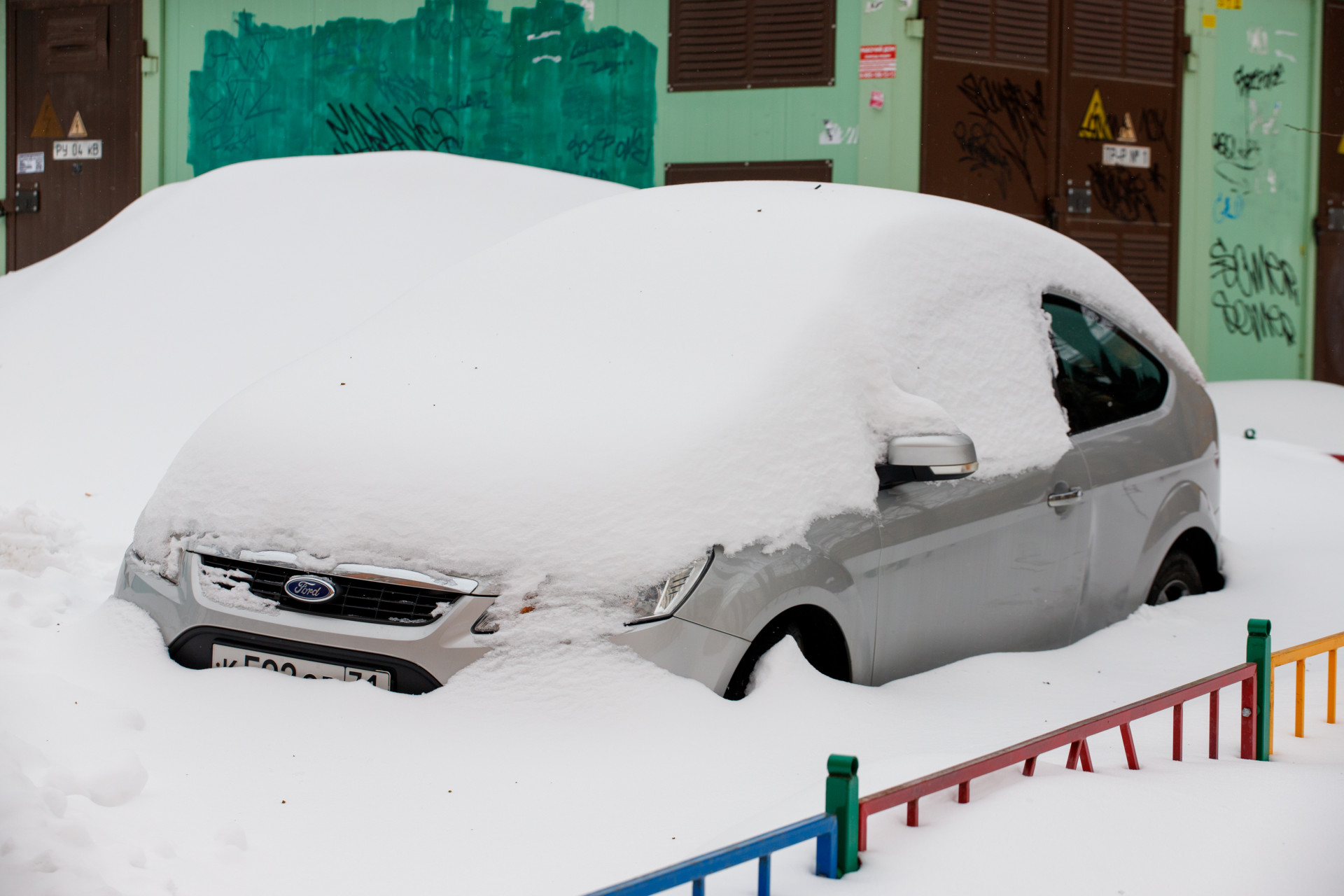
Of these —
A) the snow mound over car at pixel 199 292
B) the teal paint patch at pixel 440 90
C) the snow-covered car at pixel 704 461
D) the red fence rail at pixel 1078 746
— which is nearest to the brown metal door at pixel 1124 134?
the teal paint patch at pixel 440 90

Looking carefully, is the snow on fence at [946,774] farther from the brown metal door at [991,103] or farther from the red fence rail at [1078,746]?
the brown metal door at [991,103]

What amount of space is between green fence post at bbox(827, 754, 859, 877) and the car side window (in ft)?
6.09

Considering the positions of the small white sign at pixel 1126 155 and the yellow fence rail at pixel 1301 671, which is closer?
the yellow fence rail at pixel 1301 671

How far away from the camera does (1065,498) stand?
3.47 metres

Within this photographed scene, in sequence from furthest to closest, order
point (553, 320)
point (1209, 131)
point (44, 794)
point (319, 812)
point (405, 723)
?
point (1209, 131) → point (553, 320) → point (405, 723) → point (319, 812) → point (44, 794)

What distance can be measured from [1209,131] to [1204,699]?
849 centimetres

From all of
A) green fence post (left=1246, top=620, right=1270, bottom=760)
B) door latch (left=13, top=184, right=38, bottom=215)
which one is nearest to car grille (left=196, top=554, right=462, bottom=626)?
green fence post (left=1246, top=620, right=1270, bottom=760)

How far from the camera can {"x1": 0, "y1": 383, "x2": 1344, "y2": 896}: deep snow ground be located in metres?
2.12

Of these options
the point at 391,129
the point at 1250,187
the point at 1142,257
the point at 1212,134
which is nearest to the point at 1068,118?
the point at 1142,257

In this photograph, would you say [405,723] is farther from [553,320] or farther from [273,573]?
[553,320]

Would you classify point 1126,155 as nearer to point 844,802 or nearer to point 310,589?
point 310,589

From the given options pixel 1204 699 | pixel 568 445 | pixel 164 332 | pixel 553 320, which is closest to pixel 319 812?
pixel 568 445

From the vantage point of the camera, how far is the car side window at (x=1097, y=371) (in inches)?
144

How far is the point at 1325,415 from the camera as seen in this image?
942 cm
